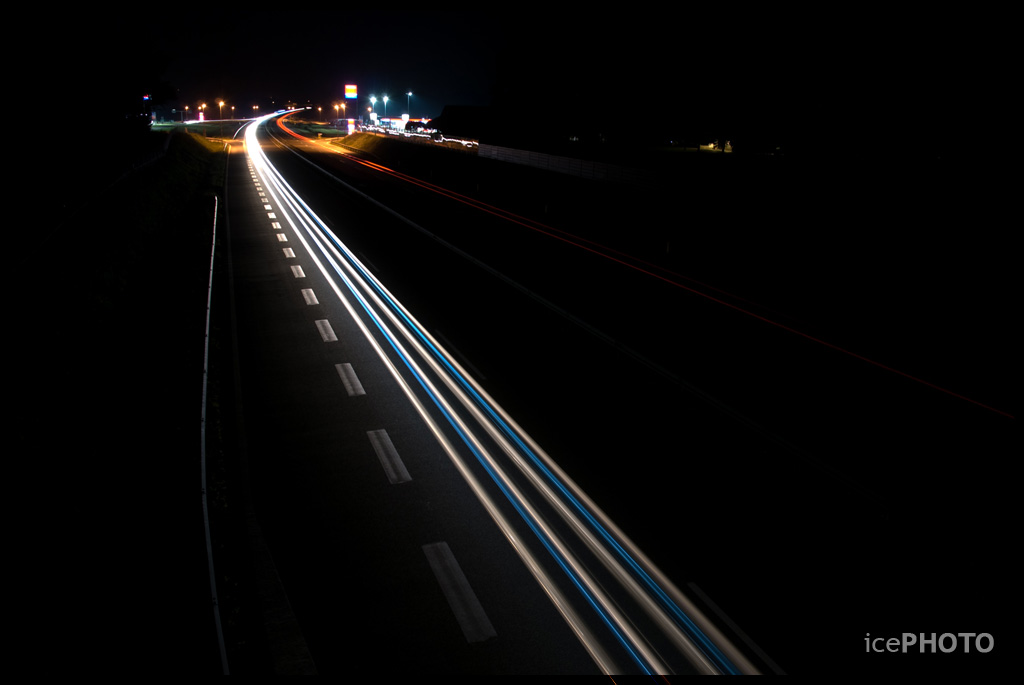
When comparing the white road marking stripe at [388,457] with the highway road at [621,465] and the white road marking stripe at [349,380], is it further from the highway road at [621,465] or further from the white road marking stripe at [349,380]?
the white road marking stripe at [349,380]

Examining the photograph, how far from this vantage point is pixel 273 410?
452 inches

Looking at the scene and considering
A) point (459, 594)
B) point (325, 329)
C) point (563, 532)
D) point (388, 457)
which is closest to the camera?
point (459, 594)

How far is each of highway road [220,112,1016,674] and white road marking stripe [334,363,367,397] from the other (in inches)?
2.6

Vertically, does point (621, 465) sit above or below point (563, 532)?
above

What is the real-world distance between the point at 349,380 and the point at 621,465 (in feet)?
20.4

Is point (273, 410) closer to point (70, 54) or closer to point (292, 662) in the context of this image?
point (292, 662)

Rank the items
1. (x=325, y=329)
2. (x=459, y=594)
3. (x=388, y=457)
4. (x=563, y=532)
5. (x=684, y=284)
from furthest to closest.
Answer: (x=684, y=284), (x=325, y=329), (x=388, y=457), (x=563, y=532), (x=459, y=594)

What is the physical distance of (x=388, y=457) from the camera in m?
9.85

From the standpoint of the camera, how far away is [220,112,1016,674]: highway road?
21.3ft

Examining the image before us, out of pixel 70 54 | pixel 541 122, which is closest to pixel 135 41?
pixel 70 54

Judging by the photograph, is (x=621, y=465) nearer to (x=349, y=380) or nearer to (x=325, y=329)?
(x=349, y=380)

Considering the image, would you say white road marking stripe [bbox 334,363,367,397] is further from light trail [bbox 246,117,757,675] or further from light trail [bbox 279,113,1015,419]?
light trail [bbox 279,113,1015,419]

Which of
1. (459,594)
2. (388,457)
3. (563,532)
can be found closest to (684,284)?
(388,457)

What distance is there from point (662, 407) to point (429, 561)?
5692 mm
